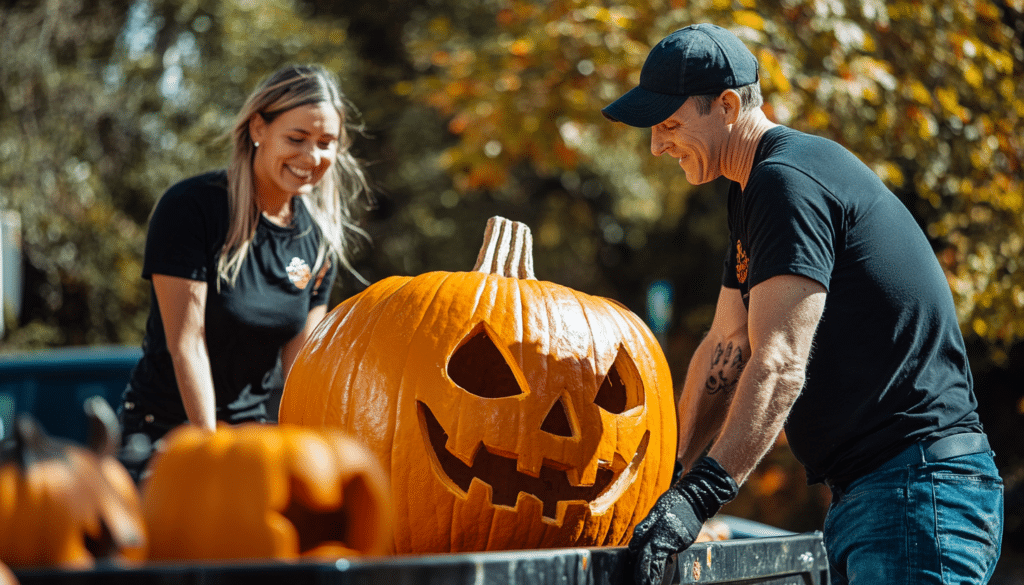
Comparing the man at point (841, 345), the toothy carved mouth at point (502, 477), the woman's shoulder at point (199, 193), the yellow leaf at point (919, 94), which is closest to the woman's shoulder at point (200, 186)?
the woman's shoulder at point (199, 193)

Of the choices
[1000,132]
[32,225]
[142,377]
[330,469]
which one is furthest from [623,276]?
[330,469]

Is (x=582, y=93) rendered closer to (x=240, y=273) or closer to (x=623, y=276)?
(x=240, y=273)

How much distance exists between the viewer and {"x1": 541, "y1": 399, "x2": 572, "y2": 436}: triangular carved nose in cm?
239

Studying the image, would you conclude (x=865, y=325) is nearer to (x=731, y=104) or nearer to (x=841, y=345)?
(x=841, y=345)

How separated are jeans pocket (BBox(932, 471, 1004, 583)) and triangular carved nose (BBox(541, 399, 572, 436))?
88 cm

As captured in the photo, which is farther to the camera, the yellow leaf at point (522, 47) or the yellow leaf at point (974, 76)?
the yellow leaf at point (522, 47)

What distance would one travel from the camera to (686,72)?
2.53 m

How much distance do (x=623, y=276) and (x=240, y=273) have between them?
14.6 m

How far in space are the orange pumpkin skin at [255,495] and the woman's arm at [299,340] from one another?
6.22 feet

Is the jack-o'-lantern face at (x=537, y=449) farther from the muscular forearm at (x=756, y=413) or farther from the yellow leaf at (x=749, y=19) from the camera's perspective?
the yellow leaf at (x=749, y=19)

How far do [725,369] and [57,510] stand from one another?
207 cm

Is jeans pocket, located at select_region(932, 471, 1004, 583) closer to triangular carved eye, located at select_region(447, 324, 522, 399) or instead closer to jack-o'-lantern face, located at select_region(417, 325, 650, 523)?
jack-o'-lantern face, located at select_region(417, 325, 650, 523)

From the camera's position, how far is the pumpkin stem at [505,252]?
2.76m

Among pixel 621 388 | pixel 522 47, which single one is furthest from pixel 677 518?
pixel 522 47
